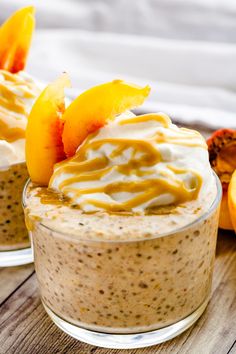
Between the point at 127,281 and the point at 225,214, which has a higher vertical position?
the point at 127,281

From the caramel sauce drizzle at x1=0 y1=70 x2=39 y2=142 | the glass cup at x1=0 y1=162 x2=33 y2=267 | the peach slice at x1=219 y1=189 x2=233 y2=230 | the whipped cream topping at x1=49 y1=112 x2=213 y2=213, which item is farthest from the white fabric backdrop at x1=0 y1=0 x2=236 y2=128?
the whipped cream topping at x1=49 y1=112 x2=213 y2=213

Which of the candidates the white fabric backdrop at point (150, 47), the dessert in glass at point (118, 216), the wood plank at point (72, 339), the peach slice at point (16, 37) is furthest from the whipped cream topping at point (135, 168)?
the white fabric backdrop at point (150, 47)

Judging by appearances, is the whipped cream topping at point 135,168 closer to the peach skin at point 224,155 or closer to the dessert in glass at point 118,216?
the dessert in glass at point 118,216

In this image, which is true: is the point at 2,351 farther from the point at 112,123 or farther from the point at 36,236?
the point at 112,123

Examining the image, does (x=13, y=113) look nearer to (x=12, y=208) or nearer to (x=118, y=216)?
(x=12, y=208)

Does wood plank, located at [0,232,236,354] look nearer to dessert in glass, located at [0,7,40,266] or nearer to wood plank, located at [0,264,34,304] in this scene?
wood plank, located at [0,264,34,304]

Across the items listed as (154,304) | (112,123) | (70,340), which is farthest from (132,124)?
(70,340)

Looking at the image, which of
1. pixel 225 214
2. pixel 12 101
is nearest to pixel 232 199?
pixel 225 214
